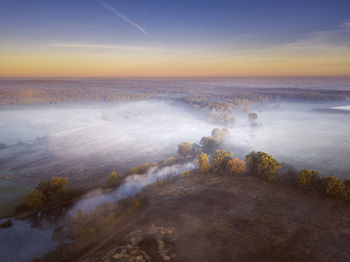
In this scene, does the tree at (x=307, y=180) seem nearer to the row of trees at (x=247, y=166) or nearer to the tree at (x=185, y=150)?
the row of trees at (x=247, y=166)

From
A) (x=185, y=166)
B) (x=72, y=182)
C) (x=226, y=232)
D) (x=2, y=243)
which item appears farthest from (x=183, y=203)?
(x=72, y=182)

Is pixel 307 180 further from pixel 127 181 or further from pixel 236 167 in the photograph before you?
pixel 127 181

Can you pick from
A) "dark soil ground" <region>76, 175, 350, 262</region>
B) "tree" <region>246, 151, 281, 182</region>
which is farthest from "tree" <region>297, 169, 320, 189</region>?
"tree" <region>246, 151, 281, 182</region>

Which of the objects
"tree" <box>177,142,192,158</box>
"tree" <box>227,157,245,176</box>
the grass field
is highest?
"tree" <box>227,157,245,176</box>

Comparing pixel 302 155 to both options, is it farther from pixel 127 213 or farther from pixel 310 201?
pixel 127 213

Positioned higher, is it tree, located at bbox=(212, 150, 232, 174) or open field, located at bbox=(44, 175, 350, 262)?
tree, located at bbox=(212, 150, 232, 174)

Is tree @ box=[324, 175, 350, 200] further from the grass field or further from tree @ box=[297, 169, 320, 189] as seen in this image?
the grass field
